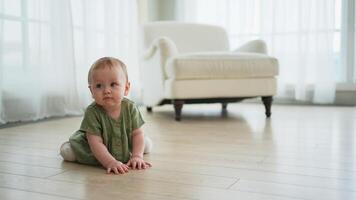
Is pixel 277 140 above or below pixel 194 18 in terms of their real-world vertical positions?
below

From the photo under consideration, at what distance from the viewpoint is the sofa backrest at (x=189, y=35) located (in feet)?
10.1

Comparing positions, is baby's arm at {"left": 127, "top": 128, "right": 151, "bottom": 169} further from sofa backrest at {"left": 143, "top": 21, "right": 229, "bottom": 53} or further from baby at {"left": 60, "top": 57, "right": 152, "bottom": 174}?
sofa backrest at {"left": 143, "top": 21, "right": 229, "bottom": 53}

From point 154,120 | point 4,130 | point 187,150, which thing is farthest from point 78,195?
point 154,120

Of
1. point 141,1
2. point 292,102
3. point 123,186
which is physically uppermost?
point 141,1

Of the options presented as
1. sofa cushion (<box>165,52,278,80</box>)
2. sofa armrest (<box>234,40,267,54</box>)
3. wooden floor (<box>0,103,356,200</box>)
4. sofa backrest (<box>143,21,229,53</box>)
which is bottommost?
wooden floor (<box>0,103,356,200</box>)

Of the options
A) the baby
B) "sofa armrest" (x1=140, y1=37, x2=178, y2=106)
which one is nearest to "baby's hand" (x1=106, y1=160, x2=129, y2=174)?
the baby

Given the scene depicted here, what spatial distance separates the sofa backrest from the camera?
10.1 ft

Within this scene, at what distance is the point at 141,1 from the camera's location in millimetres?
3832

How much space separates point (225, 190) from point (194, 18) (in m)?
3.17

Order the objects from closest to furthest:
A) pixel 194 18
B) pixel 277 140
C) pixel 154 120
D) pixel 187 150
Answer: pixel 187 150 < pixel 277 140 < pixel 154 120 < pixel 194 18

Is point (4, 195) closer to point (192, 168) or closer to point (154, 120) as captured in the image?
point (192, 168)

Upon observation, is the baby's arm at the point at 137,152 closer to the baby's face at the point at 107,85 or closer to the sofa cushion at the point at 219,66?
the baby's face at the point at 107,85

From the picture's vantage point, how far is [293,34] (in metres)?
3.57

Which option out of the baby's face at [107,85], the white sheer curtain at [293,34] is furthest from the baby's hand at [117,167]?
the white sheer curtain at [293,34]
